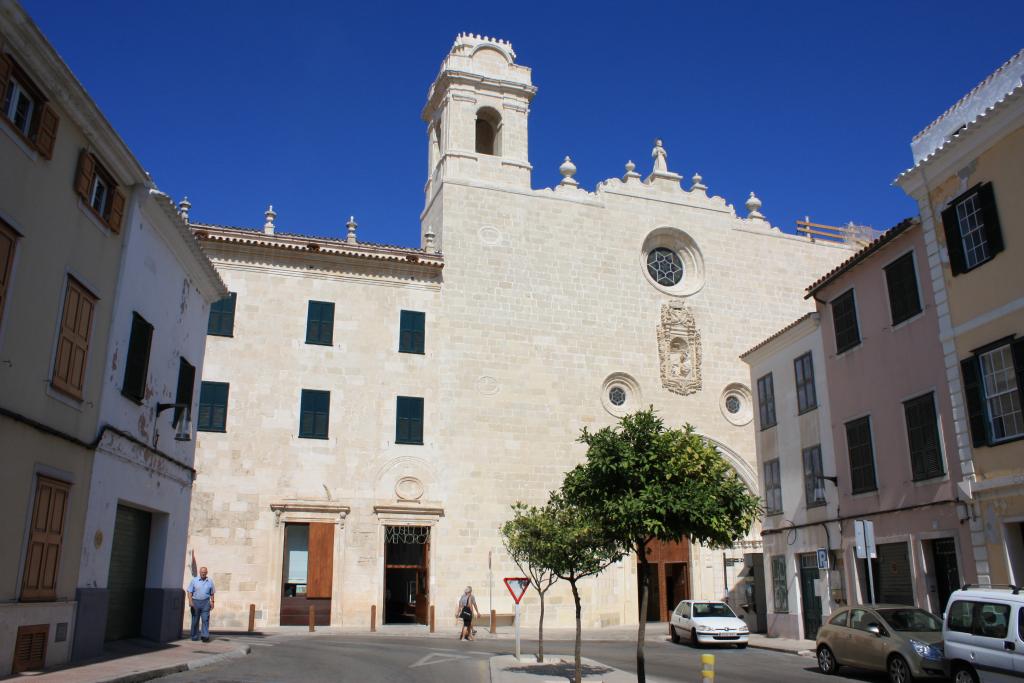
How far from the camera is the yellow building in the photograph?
15703 millimetres

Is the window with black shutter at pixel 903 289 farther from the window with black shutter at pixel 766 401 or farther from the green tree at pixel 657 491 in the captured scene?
the green tree at pixel 657 491

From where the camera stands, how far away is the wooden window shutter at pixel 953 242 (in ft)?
57.2

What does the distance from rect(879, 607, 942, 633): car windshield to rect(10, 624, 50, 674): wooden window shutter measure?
1411 cm

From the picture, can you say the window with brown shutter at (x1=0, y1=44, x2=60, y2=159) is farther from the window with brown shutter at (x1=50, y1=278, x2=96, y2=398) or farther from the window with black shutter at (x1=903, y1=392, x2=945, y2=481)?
the window with black shutter at (x1=903, y1=392, x2=945, y2=481)

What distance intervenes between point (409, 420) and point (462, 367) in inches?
113

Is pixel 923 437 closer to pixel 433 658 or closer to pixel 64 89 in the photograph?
pixel 433 658

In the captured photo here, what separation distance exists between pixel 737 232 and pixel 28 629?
32.3 meters

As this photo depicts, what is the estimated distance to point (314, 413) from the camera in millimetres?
29391

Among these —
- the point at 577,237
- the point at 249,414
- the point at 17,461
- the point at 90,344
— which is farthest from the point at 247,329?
the point at 17,461

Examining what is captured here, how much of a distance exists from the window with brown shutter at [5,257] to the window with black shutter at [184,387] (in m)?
7.06

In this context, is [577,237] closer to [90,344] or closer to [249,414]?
[249,414]

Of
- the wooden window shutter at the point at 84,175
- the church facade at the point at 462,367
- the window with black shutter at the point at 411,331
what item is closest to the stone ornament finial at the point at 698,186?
the church facade at the point at 462,367

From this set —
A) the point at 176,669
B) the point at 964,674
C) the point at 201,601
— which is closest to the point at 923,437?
the point at 964,674

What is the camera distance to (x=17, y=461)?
1142 centimetres
